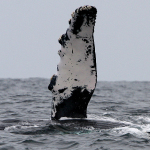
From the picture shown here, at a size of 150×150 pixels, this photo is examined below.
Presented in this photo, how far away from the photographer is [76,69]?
7.75m

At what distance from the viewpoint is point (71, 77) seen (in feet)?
25.6

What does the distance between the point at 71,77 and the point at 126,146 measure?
1895 millimetres

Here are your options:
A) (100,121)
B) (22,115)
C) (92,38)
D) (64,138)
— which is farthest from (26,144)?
(22,115)

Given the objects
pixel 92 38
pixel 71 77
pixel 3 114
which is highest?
pixel 92 38

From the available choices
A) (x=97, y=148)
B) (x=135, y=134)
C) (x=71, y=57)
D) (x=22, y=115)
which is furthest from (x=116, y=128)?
(x=22, y=115)

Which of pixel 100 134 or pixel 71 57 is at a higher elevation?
pixel 71 57

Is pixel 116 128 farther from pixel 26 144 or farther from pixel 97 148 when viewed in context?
pixel 26 144

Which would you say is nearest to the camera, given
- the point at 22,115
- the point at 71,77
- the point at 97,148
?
the point at 97,148

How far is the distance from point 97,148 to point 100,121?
1339 mm

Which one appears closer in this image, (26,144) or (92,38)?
(26,144)

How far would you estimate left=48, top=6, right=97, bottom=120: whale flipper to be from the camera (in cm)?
748

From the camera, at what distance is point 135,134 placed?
7699 mm

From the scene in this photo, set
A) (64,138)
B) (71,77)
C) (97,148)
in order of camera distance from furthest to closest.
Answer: (71,77) → (64,138) → (97,148)

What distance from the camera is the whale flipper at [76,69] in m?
7.48
